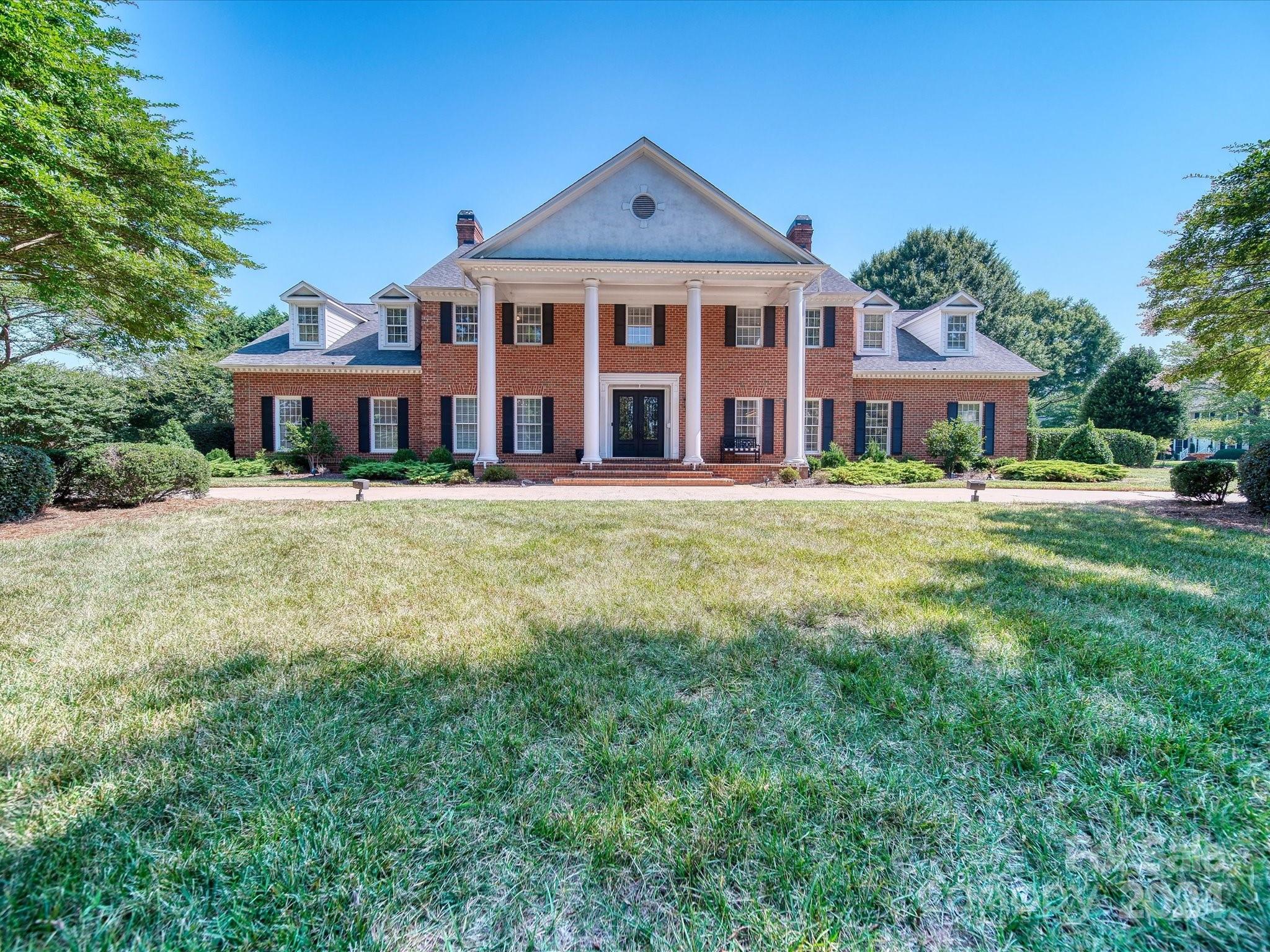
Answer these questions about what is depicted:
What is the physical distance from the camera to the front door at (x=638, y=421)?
17.1m

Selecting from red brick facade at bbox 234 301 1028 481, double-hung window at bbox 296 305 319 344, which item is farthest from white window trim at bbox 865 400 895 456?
double-hung window at bbox 296 305 319 344

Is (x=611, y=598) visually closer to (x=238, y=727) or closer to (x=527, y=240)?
(x=238, y=727)

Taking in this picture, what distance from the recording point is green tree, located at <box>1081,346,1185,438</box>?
2264cm

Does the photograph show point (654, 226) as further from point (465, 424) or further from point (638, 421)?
point (465, 424)

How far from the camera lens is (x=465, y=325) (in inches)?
672

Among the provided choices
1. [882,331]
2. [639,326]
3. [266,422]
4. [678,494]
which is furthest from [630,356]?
[266,422]

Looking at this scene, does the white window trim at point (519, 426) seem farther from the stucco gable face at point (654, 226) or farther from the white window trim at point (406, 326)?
the white window trim at point (406, 326)

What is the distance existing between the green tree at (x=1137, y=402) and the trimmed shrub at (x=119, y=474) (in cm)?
3075

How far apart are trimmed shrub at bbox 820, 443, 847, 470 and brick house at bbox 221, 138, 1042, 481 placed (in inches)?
32.3

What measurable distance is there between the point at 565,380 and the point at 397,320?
687cm

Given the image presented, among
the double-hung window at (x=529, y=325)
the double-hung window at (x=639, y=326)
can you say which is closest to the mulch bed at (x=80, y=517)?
the double-hung window at (x=529, y=325)

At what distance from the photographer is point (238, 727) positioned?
2234mm

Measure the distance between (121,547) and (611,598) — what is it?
555cm

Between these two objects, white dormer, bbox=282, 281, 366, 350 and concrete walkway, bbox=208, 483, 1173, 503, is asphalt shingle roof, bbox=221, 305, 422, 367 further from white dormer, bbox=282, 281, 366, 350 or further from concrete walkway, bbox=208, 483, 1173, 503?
concrete walkway, bbox=208, 483, 1173, 503
